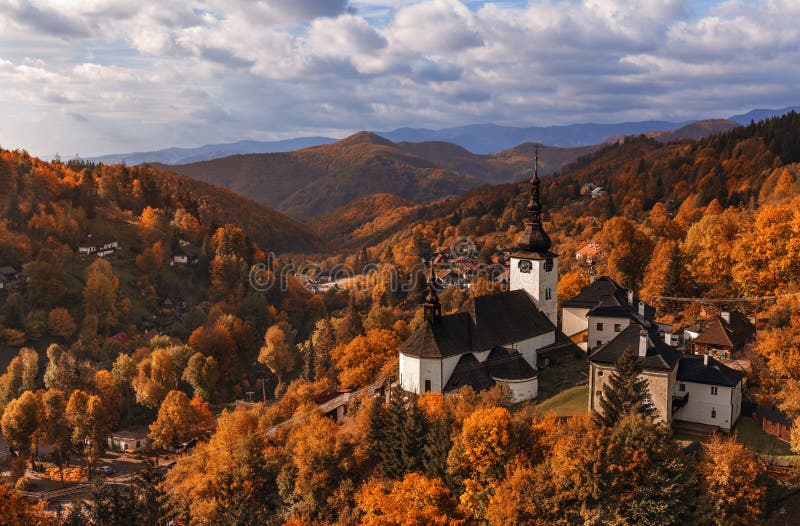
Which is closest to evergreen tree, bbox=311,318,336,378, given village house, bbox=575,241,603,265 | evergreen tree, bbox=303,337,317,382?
evergreen tree, bbox=303,337,317,382

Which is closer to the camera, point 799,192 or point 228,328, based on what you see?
point 799,192

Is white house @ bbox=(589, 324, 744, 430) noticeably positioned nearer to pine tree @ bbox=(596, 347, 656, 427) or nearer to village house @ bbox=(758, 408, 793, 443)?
pine tree @ bbox=(596, 347, 656, 427)

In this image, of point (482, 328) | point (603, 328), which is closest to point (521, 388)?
point (482, 328)

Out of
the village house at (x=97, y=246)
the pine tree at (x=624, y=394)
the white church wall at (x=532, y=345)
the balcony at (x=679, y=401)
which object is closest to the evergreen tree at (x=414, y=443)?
the pine tree at (x=624, y=394)

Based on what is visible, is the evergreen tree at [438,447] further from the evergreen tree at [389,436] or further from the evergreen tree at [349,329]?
the evergreen tree at [349,329]

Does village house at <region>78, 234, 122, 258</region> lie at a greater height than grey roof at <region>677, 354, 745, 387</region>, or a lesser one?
greater

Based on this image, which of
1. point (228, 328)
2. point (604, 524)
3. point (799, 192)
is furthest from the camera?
point (228, 328)

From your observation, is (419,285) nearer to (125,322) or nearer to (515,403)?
(125,322)

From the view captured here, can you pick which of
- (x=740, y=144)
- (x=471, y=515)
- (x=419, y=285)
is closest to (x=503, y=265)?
(x=419, y=285)
